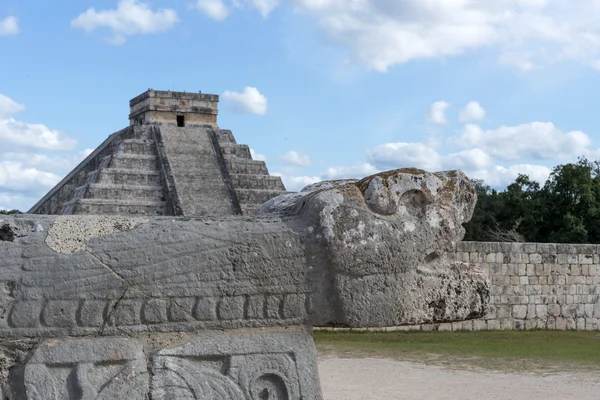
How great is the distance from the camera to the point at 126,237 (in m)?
3.32

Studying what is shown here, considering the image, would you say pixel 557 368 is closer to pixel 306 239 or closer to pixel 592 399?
pixel 592 399

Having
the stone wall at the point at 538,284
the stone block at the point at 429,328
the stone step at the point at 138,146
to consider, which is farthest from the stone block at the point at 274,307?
the stone step at the point at 138,146

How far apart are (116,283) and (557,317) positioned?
49.2ft

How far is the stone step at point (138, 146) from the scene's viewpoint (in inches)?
1014

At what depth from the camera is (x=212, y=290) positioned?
3.33 m

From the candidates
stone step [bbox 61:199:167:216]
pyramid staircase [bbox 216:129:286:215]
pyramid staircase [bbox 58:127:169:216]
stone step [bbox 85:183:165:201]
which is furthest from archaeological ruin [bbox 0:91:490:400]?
pyramid staircase [bbox 216:129:286:215]

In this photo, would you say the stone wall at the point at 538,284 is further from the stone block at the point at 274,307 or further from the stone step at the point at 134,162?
the stone block at the point at 274,307

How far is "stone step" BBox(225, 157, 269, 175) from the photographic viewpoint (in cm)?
2658

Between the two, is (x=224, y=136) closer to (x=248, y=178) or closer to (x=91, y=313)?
(x=248, y=178)

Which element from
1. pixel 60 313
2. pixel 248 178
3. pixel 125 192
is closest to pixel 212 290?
pixel 60 313

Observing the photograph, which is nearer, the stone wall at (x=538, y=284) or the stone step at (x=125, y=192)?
the stone wall at (x=538, y=284)

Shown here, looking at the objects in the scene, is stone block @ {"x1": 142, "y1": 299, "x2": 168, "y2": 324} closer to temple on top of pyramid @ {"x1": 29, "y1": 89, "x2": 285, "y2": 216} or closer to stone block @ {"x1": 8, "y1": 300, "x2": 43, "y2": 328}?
stone block @ {"x1": 8, "y1": 300, "x2": 43, "y2": 328}

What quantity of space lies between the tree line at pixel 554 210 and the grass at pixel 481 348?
28.6 feet

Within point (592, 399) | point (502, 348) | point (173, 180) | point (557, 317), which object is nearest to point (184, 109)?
point (173, 180)
